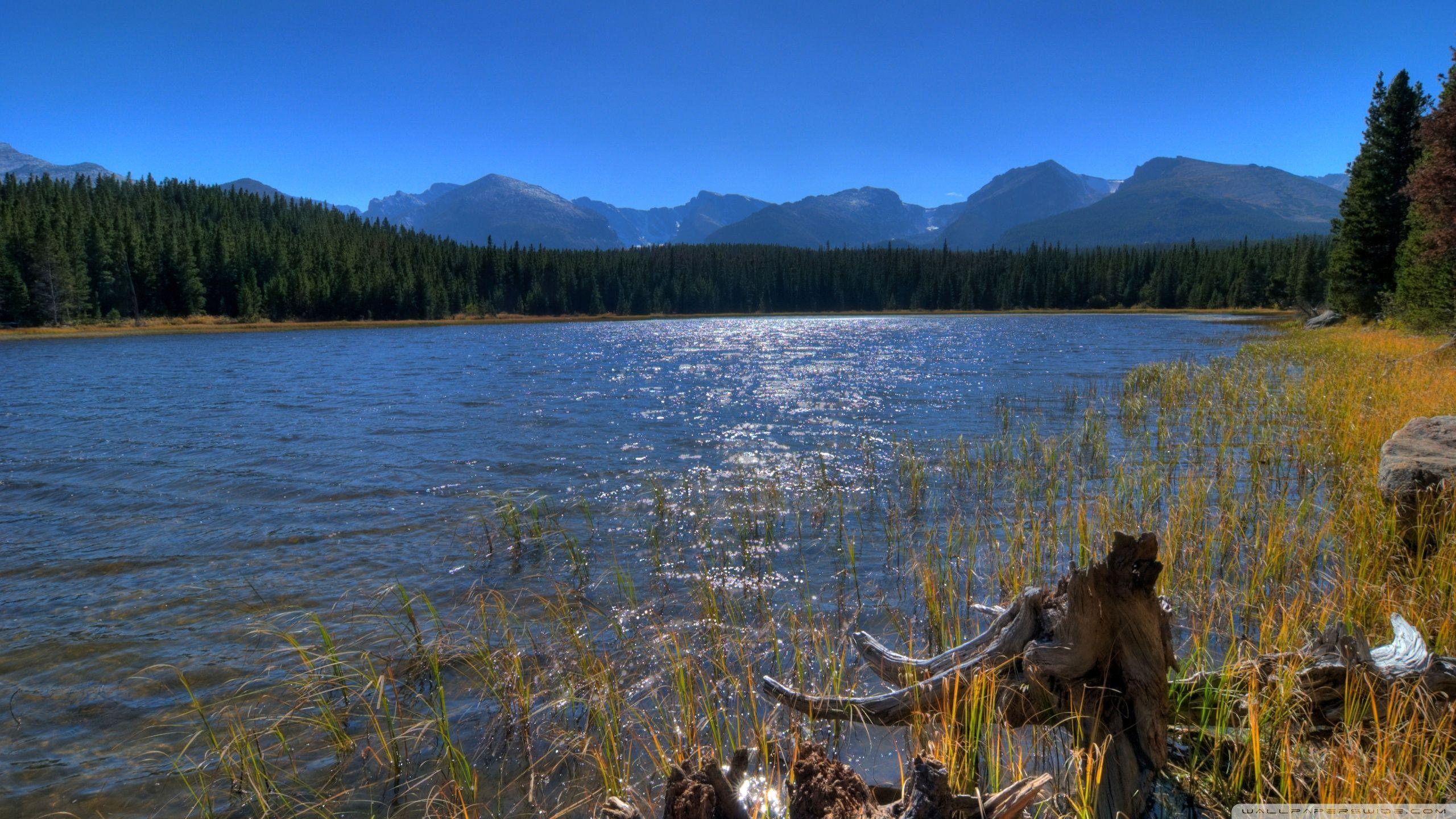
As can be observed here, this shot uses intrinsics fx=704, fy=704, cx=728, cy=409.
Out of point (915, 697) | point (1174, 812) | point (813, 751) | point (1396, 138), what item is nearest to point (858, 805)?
point (813, 751)

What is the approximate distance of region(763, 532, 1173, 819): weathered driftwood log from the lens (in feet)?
10.3

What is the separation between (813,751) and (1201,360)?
105 feet

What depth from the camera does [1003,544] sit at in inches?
297

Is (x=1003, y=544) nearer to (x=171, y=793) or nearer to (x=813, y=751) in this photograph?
(x=813, y=751)

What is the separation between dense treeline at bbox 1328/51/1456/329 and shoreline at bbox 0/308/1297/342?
107 feet

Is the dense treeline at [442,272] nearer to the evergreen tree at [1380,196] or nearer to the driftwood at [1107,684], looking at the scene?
the evergreen tree at [1380,196]

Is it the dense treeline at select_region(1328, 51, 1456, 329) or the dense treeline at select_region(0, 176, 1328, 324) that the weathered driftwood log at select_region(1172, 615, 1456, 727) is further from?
the dense treeline at select_region(0, 176, 1328, 324)

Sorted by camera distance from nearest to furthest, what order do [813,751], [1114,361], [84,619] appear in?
[813,751], [84,619], [1114,361]

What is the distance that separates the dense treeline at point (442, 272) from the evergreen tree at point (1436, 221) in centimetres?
4711

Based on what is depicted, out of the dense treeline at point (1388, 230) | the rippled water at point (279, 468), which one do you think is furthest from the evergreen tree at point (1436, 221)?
the rippled water at point (279, 468)

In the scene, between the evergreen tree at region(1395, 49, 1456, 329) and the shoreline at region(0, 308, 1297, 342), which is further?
the shoreline at region(0, 308, 1297, 342)

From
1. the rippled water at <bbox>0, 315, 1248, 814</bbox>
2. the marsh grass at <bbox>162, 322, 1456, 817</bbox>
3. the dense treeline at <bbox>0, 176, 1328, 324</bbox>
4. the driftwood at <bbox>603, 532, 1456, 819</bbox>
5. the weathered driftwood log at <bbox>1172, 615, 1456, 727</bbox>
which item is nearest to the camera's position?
the driftwood at <bbox>603, 532, 1456, 819</bbox>

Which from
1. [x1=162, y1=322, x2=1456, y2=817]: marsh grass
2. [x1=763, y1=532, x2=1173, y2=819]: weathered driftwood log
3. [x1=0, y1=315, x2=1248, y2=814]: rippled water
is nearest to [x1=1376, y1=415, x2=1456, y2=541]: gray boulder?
[x1=162, y1=322, x2=1456, y2=817]: marsh grass

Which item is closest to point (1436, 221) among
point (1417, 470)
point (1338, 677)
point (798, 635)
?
point (1417, 470)
